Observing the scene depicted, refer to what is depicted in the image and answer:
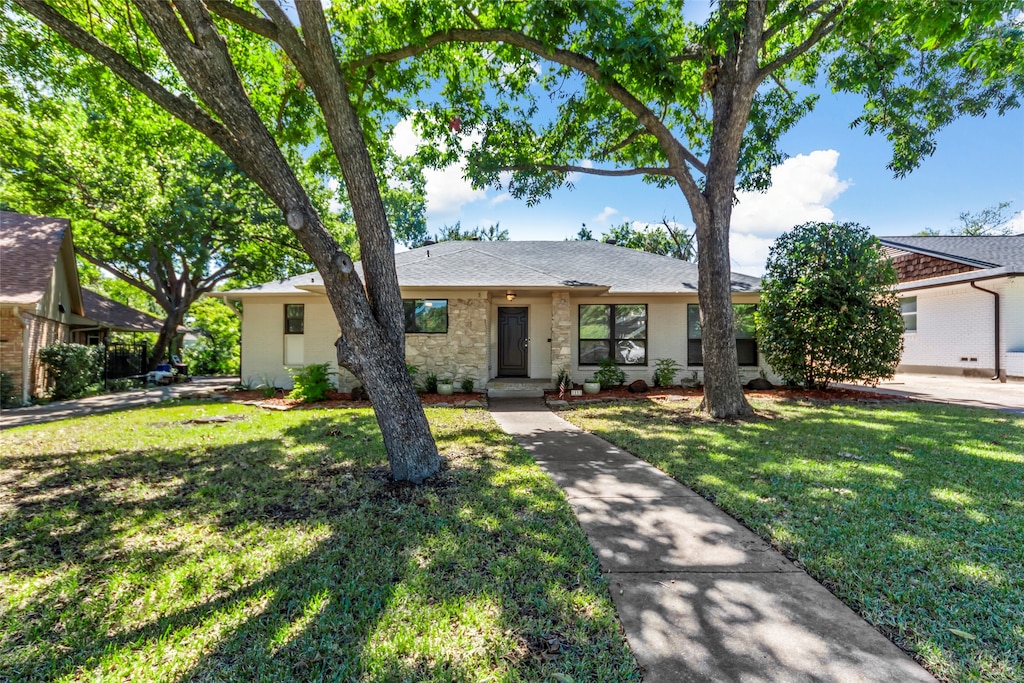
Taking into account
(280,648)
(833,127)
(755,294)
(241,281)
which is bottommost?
(280,648)

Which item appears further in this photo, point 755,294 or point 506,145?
point 755,294

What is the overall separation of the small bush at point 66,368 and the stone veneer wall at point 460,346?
354 inches

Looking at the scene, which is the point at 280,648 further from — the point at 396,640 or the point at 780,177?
the point at 780,177

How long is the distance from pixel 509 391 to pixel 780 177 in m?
8.11

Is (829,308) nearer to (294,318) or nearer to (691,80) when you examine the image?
(691,80)

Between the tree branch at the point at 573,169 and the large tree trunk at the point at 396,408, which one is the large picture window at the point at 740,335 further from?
the large tree trunk at the point at 396,408

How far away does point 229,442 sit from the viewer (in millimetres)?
6082

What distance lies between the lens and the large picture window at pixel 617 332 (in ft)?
38.8

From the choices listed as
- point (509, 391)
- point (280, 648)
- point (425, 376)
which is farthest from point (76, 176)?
point (280, 648)

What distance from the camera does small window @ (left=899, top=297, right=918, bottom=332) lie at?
15.8 m

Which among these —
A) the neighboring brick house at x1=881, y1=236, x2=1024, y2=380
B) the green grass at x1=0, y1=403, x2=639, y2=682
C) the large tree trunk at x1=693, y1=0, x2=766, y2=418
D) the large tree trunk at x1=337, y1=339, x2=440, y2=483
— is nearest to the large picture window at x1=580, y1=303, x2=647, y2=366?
the large tree trunk at x1=693, y1=0, x2=766, y2=418

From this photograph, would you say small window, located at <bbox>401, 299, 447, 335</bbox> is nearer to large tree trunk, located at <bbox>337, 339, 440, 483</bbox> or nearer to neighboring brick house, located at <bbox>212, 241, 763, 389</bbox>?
neighboring brick house, located at <bbox>212, 241, 763, 389</bbox>

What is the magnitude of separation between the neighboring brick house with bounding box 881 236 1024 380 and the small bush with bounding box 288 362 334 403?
53.6 ft

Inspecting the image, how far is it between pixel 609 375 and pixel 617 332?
1412mm
